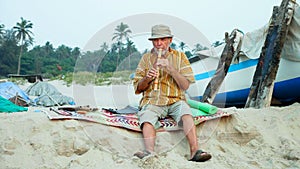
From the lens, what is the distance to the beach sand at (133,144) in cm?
216

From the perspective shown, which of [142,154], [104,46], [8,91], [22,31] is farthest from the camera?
[22,31]

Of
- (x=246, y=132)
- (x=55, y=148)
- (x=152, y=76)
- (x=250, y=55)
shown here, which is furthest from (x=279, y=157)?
(x=250, y=55)

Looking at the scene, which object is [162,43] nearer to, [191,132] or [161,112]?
[161,112]

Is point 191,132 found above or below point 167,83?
below

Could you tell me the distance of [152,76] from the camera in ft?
8.52

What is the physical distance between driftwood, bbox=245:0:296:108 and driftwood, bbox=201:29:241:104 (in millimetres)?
1060

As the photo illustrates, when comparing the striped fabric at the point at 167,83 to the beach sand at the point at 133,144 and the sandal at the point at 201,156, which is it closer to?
the beach sand at the point at 133,144

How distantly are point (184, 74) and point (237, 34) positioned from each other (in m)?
3.17

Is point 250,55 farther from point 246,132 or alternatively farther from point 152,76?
point 152,76

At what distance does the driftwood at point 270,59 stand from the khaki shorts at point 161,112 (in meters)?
1.56

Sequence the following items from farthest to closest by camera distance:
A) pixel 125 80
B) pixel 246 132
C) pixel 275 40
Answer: pixel 275 40, pixel 125 80, pixel 246 132

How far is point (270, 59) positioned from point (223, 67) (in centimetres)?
143

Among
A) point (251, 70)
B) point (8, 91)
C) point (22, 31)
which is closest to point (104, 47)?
point (251, 70)

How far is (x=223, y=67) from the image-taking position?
5.34m
